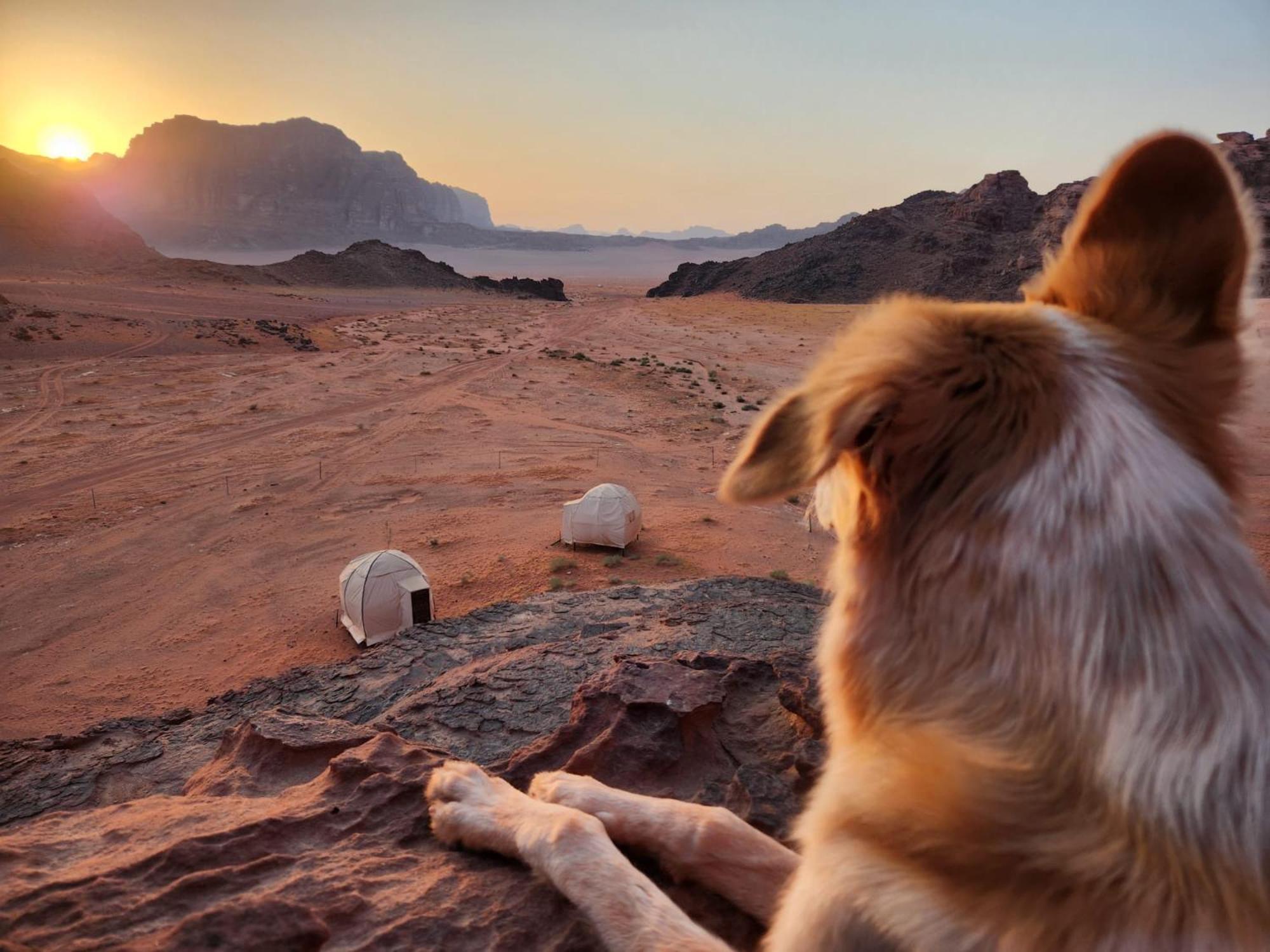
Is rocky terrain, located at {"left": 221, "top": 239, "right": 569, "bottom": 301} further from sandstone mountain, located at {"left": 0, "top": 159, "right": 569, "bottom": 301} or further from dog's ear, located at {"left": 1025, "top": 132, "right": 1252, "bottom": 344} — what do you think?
dog's ear, located at {"left": 1025, "top": 132, "right": 1252, "bottom": 344}

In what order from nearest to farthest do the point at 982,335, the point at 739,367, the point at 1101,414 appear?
the point at 1101,414 < the point at 982,335 < the point at 739,367

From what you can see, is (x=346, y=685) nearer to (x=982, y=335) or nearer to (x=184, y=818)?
(x=184, y=818)

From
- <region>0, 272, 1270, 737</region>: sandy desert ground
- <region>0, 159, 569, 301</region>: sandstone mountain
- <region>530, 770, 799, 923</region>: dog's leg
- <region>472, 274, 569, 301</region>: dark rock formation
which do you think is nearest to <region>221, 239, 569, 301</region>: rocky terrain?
<region>472, 274, 569, 301</region>: dark rock formation

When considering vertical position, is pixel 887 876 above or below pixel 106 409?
above

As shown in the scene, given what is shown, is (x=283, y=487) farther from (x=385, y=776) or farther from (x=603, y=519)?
(x=385, y=776)

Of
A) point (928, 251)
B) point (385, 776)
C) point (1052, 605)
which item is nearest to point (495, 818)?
point (385, 776)

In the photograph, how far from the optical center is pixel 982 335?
1578mm

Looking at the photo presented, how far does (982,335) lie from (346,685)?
5258mm

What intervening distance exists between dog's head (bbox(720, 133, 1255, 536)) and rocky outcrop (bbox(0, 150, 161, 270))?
8548 centimetres

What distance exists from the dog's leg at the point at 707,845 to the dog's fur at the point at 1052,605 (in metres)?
0.86

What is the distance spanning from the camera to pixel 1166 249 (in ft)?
5.85

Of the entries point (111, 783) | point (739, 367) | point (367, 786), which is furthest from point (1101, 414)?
point (739, 367)

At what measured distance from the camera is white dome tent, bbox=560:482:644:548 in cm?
1356

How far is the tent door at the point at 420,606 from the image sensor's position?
426 inches
